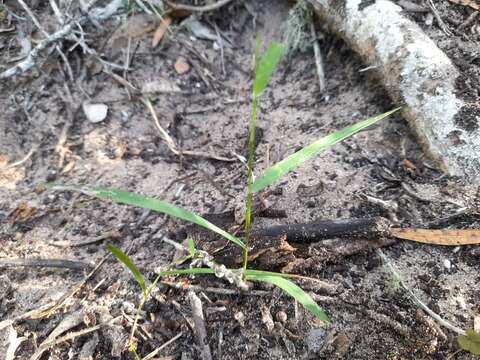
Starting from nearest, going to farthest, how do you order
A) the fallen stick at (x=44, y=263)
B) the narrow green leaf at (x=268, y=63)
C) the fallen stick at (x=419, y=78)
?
1. the narrow green leaf at (x=268, y=63)
2. the fallen stick at (x=44, y=263)
3. the fallen stick at (x=419, y=78)

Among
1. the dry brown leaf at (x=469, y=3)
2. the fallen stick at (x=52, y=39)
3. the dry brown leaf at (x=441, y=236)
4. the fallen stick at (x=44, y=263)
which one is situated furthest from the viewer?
the fallen stick at (x=52, y=39)

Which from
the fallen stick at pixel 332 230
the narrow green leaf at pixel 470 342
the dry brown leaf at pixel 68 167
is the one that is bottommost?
the narrow green leaf at pixel 470 342

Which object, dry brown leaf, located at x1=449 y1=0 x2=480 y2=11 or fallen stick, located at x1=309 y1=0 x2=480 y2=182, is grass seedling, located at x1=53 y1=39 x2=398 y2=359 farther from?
dry brown leaf, located at x1=449 y1=0 x2=480 y2=11

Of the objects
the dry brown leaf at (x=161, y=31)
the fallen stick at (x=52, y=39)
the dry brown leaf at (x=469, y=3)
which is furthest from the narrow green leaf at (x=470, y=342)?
the fallen stick at (x=52, y=39)

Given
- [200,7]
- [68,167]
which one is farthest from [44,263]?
[200,7]

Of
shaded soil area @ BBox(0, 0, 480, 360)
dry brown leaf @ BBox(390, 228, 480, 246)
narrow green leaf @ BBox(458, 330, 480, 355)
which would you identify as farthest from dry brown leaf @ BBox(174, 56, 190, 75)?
narrow green leaf @ BBox(458, 330, 480, 355)

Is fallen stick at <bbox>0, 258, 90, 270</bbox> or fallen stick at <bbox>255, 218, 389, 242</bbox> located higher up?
fallen stick at <bbox>0, 258, 90, 270</bbox>

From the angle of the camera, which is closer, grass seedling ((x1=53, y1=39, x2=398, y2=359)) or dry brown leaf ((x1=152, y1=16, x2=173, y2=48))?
grass seedling ((x1=53, y1=39, x2=398, y2=359))

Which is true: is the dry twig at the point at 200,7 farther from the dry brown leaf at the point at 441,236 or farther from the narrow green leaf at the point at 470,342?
the narrow green leaf at the point at 470,342
